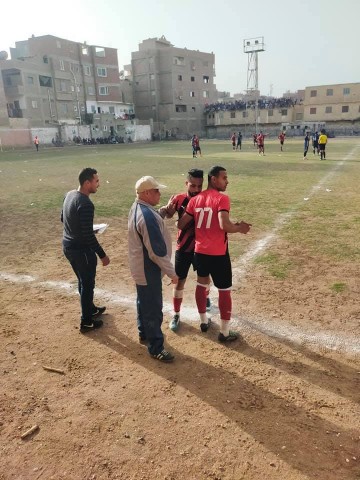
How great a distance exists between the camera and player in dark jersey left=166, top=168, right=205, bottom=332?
14.0ft

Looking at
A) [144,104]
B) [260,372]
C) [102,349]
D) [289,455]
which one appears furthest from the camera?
[144,104]

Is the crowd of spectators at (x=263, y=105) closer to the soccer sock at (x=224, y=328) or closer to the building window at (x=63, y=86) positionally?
the building window at (x=63, y=86)

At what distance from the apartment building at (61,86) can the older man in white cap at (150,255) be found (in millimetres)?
53591

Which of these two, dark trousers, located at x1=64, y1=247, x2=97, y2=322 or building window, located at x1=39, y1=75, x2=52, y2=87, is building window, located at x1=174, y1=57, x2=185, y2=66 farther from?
dark trousers, located at x1=64, y1=247, x2=97, y2=322

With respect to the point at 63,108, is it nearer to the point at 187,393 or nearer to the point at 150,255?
the point at 150,255

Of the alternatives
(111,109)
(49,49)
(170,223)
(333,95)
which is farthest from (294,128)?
(170,223)

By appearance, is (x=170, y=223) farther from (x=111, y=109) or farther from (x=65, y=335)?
(x=111, y=109)

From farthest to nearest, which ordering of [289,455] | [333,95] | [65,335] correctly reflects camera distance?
[333,95], [65,335], [289,455]

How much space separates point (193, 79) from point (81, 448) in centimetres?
8320

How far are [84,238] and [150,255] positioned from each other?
1038 millimetres

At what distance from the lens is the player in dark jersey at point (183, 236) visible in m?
4.27

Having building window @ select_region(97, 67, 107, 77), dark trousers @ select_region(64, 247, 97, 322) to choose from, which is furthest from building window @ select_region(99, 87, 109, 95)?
dark trousers @ select_region(64, 247, 97, 322)

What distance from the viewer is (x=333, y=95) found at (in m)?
65.8

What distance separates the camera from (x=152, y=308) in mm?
3816
